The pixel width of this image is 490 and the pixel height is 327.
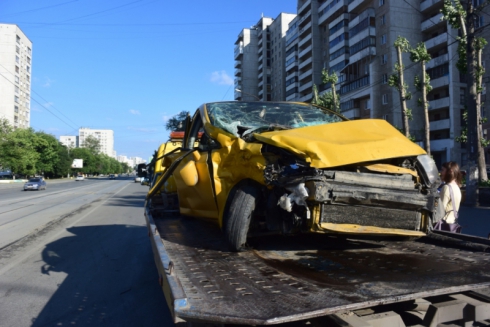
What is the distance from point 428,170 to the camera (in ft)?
10.6

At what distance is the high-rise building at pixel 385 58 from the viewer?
38.3 metres

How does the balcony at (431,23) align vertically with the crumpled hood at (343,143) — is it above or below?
above

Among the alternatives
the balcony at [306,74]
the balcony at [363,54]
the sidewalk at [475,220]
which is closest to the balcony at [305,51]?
the balcony at [306,74]

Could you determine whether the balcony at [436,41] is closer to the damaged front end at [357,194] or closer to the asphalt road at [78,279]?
the asphalt road at [78,279]

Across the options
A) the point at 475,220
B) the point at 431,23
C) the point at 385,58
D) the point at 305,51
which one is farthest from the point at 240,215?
the point at 305,51

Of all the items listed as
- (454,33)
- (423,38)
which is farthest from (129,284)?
(423,38)

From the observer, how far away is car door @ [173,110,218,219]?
3939 mm

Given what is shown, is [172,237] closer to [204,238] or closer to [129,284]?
[204,238]

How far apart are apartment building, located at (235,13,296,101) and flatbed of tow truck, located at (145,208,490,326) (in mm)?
76565

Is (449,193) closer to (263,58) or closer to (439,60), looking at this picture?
(439,60)

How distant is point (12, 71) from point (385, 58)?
7988 centimetres

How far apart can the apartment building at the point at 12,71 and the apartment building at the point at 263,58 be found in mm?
50387

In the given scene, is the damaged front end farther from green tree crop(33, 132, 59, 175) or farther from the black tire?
green tree crop(33, 132, 59, 175)

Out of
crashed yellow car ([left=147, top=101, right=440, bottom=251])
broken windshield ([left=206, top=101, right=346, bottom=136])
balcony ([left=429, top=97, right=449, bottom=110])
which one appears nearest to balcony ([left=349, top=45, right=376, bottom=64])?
balcony ([left=429, top=97, right=449, bottom=110])
